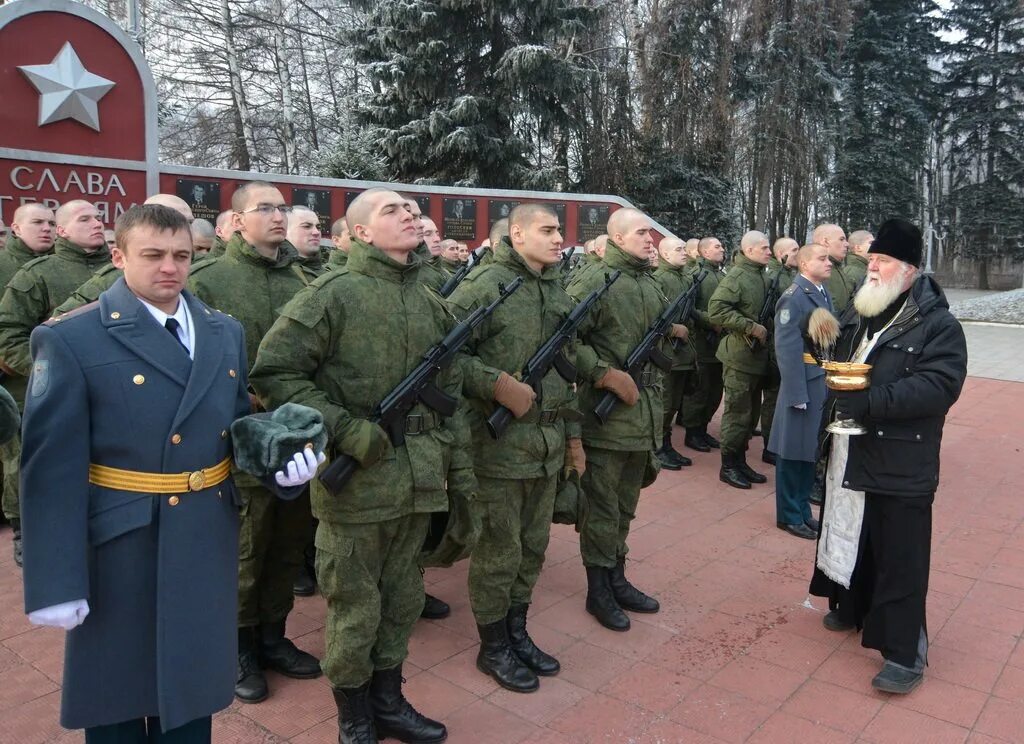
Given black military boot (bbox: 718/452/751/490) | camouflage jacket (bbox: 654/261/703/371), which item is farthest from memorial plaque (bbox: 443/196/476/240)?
black military boot (bbox: 718/452/751/490)

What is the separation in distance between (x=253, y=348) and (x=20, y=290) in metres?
2.04

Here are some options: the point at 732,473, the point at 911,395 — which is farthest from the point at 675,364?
the point at 911,395

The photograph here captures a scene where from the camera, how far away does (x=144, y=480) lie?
217cm

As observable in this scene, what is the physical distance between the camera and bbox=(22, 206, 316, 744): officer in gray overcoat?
2.02 m

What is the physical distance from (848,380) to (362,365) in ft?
7.16

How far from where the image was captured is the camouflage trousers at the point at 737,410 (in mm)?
6898

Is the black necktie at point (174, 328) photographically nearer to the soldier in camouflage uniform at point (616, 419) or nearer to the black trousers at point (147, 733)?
the black trousers at point (147, 733)

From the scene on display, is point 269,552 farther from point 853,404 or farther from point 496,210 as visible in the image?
point 496,210

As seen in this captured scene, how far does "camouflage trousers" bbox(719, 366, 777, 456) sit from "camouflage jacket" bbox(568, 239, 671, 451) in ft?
8.04

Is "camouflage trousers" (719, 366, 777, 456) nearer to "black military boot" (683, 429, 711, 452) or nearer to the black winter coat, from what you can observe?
"black military boot" (683, 429, 711, 452)

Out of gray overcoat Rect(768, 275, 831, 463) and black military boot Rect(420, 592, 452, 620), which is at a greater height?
gray overcoat Rect(768, 275, 831, 463)

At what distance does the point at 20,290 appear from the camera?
4.70 meters

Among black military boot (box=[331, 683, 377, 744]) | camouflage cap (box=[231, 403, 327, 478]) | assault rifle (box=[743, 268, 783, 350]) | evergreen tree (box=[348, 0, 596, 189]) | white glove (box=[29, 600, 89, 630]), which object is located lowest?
black military boot (box=[331, 683, 377, 744])

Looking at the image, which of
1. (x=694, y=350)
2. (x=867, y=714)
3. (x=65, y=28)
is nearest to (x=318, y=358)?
(x=867, y=714)
